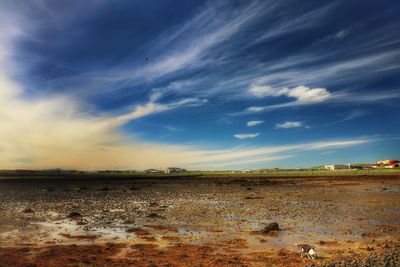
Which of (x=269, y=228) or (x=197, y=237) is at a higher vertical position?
(x=269, y=228)

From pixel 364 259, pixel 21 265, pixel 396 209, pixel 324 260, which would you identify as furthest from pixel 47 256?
pixel 396 209

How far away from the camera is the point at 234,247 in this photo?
16.1m

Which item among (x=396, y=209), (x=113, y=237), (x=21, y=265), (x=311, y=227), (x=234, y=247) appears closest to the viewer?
(x=21, y=265)

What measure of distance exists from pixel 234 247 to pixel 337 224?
9.30 metres

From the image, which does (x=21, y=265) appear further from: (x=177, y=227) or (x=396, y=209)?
(x=396, y=209)

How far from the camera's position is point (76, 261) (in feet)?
44.2

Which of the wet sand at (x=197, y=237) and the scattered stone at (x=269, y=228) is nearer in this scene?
the wet sand at (x=197, y=237)

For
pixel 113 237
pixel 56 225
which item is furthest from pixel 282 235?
pixel 56 225

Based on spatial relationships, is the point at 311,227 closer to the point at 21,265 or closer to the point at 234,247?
the point at 234,247

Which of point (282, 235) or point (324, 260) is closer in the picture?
point (324, 260)

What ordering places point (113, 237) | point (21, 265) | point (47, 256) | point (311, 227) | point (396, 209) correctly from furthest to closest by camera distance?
1. point (396, 209)
2. point (311, 227)
3. point (113, 237)
4. point (47, 256)
5. point (21, 265)

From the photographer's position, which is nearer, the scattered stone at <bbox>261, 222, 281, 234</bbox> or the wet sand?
the wet sand

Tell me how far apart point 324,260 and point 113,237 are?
35.7ft

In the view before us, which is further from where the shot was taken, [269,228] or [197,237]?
[269,228]
